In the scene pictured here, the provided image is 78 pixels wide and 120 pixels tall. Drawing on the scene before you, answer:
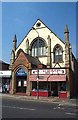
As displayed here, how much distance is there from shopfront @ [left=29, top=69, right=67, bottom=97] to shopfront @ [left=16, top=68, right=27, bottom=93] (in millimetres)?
1605

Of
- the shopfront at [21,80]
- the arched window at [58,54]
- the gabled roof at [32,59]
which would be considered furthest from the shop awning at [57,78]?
the arched window at [58,54]

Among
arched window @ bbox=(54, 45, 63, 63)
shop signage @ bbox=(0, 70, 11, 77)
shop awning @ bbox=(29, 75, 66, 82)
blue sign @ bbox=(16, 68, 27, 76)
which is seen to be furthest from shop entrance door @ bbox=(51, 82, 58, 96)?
shop signage @ bbox=(0, 70, 11, 77)

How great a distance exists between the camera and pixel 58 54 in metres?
46.2

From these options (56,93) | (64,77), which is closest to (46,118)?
(64,77)

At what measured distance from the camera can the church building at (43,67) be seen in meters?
38.9

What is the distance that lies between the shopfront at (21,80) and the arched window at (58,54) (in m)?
7.85

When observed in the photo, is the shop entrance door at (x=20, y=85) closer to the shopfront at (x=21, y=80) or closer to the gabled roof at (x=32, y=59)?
the shopfront at (x=21, y=80)

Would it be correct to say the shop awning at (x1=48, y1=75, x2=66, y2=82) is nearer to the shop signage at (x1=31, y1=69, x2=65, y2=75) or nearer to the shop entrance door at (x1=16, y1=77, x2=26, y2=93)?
the shop signage at (x1=31, y1=69, x2=65, y2=75)

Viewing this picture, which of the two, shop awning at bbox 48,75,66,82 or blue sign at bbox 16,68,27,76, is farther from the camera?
blue sign at bbox 16,68,27,76

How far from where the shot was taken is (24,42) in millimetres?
49906

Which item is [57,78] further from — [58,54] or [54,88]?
[58,54]

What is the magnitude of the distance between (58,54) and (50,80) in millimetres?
8834

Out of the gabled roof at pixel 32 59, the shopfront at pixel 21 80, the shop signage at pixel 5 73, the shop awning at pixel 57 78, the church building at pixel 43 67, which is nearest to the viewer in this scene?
the shop awning at pixel 57 78

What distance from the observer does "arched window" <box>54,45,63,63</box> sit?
45.8 metres
